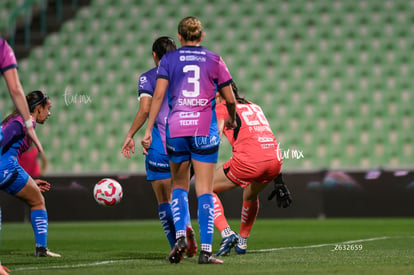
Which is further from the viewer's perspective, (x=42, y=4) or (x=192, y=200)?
(x=42, y=4)

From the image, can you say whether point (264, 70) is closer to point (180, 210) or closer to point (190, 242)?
point (190, 242)

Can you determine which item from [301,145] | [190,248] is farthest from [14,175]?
[301,145]

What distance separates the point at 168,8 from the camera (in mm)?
17875

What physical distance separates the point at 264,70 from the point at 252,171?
9976 millimetres

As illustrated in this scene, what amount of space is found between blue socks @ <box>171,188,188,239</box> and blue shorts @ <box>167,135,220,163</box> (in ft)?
0.86

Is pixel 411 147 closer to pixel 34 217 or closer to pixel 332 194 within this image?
pixel 332 194

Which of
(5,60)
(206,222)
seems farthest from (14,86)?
(206,222)

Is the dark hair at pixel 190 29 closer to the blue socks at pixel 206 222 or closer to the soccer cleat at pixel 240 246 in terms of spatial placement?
the blue socks at pixel 206 222

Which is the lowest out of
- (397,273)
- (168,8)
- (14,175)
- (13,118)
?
(397,273)

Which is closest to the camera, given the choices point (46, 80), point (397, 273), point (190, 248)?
point (397, 273)

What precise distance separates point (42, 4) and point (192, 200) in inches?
293

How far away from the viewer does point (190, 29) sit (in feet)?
18.5

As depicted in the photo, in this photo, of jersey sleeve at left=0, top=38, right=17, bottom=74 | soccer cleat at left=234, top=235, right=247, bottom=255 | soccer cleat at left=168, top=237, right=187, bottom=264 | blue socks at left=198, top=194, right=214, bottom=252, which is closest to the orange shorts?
soccer cleat at left=234, top=235, right=247, bottom=255

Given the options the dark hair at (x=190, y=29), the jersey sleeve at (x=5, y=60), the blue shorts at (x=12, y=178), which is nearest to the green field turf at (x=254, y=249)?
the blue shorts at (x=12, y=178)
